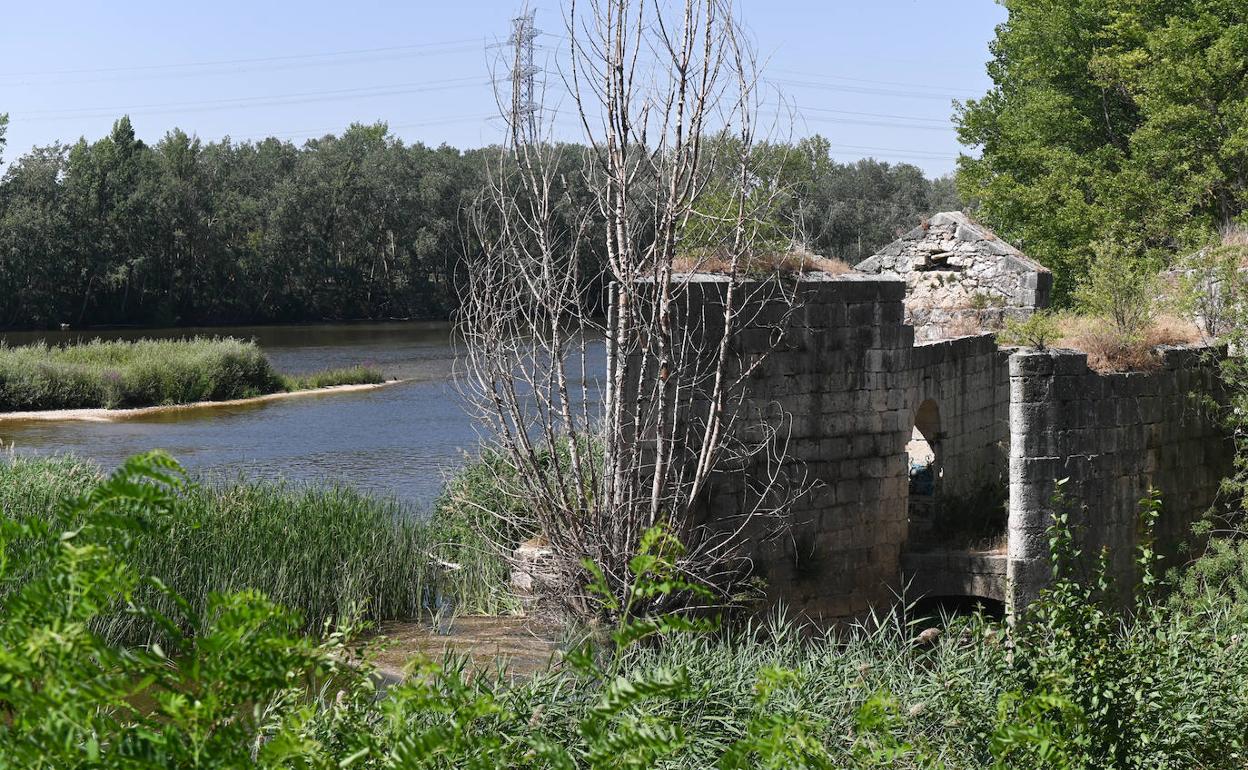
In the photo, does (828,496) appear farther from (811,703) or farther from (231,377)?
(231,377)

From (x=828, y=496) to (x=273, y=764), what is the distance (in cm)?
767

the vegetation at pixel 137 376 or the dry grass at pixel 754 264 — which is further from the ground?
the dry grass at pixel 754 264

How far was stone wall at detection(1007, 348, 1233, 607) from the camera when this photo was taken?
915cm

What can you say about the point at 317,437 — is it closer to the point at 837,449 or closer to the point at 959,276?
the point at 959,276

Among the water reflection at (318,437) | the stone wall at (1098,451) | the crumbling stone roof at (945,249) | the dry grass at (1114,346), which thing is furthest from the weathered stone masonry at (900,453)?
the water reflection at (318,437)

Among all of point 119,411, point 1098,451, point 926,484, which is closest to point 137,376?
point 119,411

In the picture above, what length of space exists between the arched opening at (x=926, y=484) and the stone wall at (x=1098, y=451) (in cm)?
181

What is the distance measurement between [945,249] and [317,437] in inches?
535

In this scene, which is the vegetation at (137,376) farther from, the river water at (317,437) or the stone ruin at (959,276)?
the stone ruin at (959,276)

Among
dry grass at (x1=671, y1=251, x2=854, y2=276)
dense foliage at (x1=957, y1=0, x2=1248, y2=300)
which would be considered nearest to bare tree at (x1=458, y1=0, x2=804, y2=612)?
dry grass at (x1=671, y1=251, x2=854, y2=276)

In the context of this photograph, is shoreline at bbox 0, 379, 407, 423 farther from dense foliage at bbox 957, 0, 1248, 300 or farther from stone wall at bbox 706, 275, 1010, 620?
stone wall at bbox 706, 275, 1010, 620

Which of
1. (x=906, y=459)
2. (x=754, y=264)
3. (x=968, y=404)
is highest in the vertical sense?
(x=754, y=264)

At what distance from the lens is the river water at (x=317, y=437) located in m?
19.2

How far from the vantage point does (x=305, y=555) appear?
400 inches
